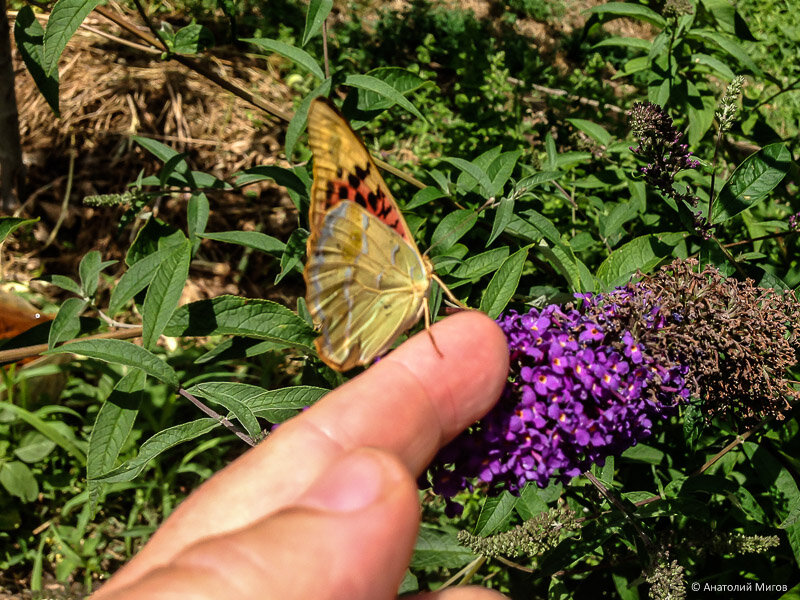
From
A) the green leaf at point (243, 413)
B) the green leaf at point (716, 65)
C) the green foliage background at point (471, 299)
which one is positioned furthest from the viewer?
the green leaf at point (716, 65)

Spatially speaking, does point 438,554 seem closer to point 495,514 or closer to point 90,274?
point 495,514

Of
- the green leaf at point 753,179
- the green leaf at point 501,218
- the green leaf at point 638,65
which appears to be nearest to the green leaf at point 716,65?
the green leaf at point 638,65

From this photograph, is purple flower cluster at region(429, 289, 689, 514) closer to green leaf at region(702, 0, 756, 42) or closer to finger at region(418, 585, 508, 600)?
finger at region(418, 585, 508, 600)

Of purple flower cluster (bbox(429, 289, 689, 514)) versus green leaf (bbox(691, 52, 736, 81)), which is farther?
green leaf (bbox(691, 52, 736, 81))

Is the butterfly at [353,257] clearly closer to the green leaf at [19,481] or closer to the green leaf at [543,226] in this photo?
the green leaf at [543,226]

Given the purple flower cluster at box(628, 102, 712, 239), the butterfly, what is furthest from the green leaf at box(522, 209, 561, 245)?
the butterfly

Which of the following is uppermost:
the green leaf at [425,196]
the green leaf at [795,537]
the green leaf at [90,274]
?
the green leaf at [425,196]
